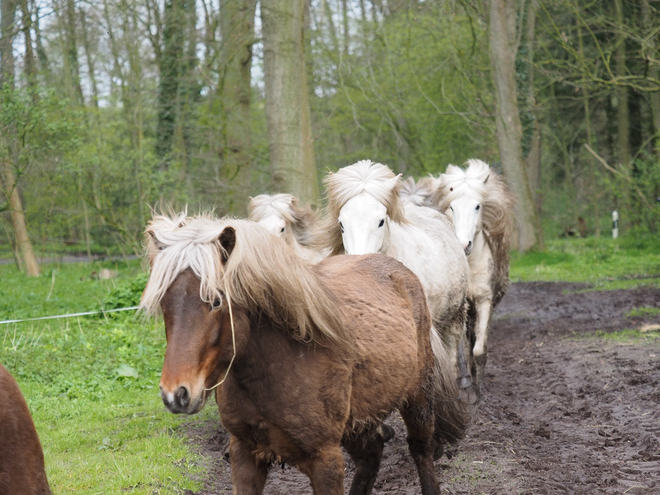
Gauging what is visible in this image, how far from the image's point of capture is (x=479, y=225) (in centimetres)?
844

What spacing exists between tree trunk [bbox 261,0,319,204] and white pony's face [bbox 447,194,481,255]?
9.16 feet

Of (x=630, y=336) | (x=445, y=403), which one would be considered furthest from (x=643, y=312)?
(x=445, y=403)

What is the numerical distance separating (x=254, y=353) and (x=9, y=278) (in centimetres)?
1605

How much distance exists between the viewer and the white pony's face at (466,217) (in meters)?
8.06

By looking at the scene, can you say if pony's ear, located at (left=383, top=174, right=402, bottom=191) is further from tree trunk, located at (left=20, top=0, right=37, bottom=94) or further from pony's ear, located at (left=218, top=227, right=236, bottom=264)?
tree trunk, located at (left=20, top=0, right=37, bottom=94)

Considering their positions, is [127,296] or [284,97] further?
[127,296]

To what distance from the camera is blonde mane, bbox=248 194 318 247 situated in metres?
8.20

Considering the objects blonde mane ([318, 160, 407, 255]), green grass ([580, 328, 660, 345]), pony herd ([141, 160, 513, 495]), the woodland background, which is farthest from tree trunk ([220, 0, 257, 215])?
pony herd ([141, 160, 513, 495])

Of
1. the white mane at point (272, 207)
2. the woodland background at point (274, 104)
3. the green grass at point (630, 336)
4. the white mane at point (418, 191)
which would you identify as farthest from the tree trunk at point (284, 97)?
the green grass at point (630, 336)

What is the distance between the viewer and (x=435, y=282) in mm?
6414

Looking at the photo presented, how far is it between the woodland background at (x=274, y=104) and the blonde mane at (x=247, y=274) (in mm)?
5879

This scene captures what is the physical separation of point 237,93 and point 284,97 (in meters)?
5.11

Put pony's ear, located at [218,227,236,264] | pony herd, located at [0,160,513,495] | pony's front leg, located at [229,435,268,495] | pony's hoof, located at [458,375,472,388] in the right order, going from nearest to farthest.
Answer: pony herd, located at [0,160,513,495] → pony's ear, located at [218,227,236,264] → pony's front leg, located at [229,435,268,495] → pony's hoof, located at [458,375,472,388]

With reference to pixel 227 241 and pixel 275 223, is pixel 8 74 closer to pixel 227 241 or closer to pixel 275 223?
pixel 275 223
